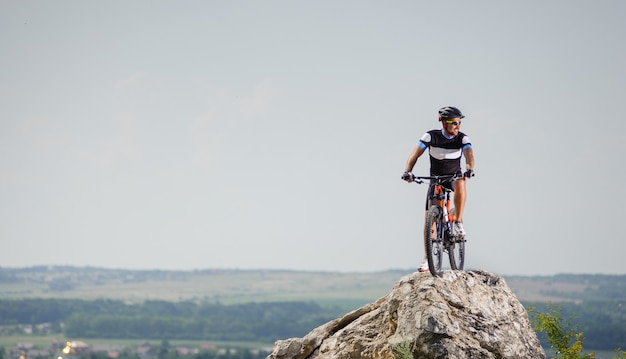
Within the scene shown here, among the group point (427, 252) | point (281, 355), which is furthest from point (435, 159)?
point (281, 355)

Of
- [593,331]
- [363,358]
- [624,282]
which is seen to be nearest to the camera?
[363,358]

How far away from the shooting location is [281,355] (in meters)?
20.0

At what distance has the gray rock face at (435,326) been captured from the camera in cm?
1731

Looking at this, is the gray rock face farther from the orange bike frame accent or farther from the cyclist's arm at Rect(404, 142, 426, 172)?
the cyclist's arm at Rect(404, 142, 426, 172)

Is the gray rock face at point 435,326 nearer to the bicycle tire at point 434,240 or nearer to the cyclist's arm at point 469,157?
the bicycle tire at point 434,240

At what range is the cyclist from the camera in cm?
1969

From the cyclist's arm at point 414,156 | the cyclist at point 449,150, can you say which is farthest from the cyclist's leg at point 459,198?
the cyclist's arm at point 414,156

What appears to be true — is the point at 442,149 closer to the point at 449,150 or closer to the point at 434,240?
the point at 449,150

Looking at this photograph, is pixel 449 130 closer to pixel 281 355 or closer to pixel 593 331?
pixel 281 355

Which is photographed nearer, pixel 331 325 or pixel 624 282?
pixel 331 325

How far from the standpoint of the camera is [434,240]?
1908 centimetres

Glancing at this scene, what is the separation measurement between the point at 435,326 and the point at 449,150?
3.92 metres

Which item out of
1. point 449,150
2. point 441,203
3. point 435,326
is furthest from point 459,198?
point 435,326

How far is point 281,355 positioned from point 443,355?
3.94 metres
